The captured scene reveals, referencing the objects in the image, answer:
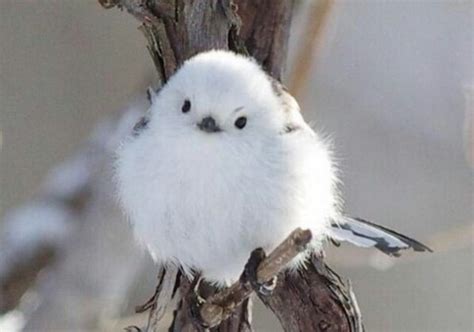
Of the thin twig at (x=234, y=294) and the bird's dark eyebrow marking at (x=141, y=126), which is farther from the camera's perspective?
the bird's dark eyebrow marking at (x=141, y=126)

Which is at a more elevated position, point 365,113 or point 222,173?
point 222,173

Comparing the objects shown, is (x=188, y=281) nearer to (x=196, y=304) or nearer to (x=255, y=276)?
(x=196, y=304)

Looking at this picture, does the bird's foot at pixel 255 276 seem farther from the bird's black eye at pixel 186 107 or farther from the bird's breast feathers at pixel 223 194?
the bird's black eye at pixel 186 107

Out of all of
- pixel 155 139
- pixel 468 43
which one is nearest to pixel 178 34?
pixel 155 139

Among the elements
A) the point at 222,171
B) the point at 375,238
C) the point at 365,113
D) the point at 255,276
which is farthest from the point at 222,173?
the point at 365,113

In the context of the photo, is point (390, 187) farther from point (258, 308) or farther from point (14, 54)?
point (14, 54)

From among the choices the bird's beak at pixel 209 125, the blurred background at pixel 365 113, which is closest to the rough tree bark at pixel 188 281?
the bird's beak at pixel 209 125
